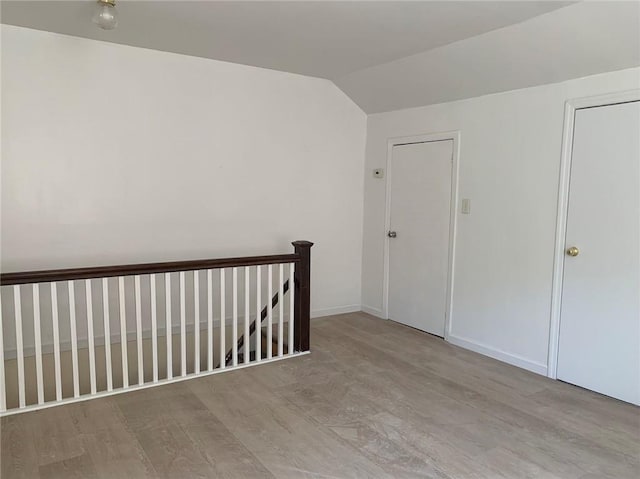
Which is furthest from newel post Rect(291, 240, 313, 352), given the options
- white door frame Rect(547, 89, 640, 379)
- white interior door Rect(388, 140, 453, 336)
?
A: white door frame Rect(547, 89, 640, 379)

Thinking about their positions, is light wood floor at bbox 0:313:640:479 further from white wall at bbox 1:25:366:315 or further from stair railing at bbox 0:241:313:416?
white wall at bbox 1:25:366:315

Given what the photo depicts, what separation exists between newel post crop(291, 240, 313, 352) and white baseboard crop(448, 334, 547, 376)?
141 centimetres

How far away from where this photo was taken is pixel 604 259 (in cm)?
321

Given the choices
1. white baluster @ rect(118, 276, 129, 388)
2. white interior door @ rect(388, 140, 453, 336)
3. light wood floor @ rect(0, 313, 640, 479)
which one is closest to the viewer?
light wood floor @ rect(0, 313, 640, 479)

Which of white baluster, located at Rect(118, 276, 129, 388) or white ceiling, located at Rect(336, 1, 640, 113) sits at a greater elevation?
white ceiling, located at Rect(336, 1, 640, 113)

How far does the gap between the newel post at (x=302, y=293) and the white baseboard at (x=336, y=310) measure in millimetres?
1100

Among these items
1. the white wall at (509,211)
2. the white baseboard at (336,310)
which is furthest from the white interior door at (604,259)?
the white baseboard at (336,310)

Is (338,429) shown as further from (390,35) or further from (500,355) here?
(390,35)

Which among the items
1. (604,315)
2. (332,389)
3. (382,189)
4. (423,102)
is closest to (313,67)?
(423,102)

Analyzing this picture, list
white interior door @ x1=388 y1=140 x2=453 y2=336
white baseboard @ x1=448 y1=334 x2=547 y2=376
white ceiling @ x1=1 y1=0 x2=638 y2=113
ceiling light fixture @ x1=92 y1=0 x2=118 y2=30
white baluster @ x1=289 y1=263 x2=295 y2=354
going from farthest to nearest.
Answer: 1. white interior door @ x1=388 y1=140 x2=453 y2=336
2. white baluster @ x1=289 y1=263 x2=295 y2=354
3. white baseboard @ x1=448 y1=334 x2=547 y2=376
4. white ceiling @ x1=1 y1=0 x2=638 y2=113
5. ceiling light fixture @ x1=92 y1=0 x2=118 y2=30

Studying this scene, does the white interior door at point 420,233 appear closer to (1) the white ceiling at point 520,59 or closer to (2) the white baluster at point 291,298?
(1) the white ceiling at point 520,59

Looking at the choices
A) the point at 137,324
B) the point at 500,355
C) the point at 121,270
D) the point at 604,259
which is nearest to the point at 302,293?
the point at 137,324

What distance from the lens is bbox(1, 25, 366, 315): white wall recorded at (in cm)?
349

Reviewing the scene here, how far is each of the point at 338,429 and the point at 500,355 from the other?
1.82 m
